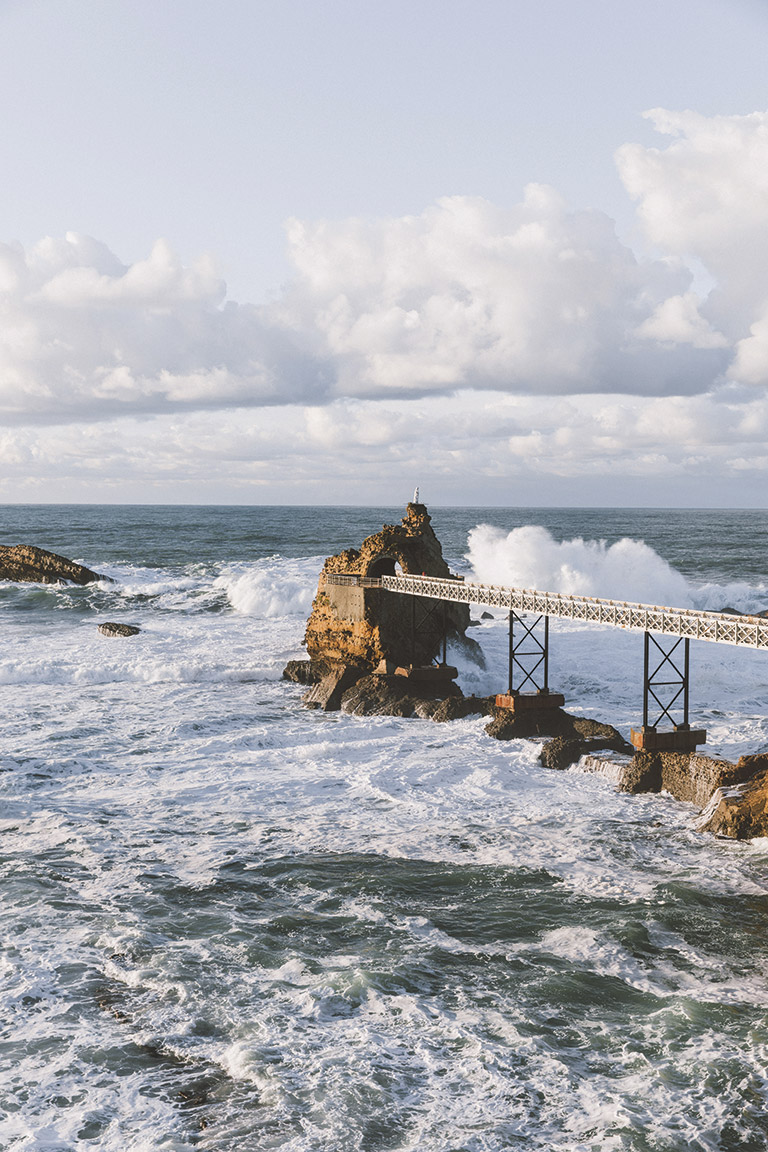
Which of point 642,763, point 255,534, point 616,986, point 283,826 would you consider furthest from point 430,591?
point 255,534

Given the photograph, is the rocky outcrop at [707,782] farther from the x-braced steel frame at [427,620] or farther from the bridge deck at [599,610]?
the x-braced steel frame at [427,620]

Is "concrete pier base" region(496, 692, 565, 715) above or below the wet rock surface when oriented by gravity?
above

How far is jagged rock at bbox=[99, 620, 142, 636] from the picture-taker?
43.6 metres

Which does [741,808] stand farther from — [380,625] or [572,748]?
[380,625]

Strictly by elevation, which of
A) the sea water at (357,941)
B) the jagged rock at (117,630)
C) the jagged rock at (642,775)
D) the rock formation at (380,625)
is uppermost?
the rock formation at (380,625)

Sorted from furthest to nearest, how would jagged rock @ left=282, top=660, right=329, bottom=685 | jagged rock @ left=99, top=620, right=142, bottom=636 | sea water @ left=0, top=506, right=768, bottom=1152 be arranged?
jagged rock @ left=99, top=620, right=142, bottom=636 < jagged rock @ left=282, top=660, right=329, bottom=685 < sea water @ left=0, top=506, right=768, bottom=1152

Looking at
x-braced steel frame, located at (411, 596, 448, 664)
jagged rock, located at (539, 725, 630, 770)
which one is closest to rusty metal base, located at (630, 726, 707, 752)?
jagged rock, located at (539, 725, 630, 770)

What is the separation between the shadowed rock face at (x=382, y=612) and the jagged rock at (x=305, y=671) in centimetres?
24

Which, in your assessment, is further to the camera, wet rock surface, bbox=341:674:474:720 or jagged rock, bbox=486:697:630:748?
wet rock surface, bbox=341:674:474:720

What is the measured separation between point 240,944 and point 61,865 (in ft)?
16.0

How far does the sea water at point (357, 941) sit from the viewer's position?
400 inches

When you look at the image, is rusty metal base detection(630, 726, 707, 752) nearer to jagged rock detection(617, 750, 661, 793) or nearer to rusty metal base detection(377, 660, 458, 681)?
jagged rock detection(617, 750, 661, 793)

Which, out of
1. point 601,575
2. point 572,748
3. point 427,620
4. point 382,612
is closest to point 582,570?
point 601,575

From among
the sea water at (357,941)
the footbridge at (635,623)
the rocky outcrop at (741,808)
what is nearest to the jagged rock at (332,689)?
the sea water at (357,941)
